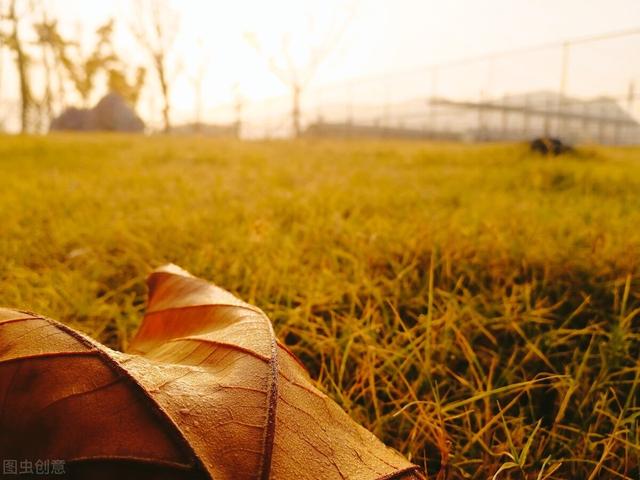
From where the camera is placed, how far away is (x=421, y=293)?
1.33 meters

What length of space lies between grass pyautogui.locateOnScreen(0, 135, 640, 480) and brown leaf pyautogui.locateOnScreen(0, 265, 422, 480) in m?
0.23

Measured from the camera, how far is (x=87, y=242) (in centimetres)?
192

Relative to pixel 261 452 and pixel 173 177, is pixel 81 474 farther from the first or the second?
pixel 173 177

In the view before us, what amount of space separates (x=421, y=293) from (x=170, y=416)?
968mm

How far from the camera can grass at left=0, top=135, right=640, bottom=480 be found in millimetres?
879

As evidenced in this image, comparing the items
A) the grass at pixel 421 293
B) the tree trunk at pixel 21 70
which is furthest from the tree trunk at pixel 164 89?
the grass at pixel 421 293

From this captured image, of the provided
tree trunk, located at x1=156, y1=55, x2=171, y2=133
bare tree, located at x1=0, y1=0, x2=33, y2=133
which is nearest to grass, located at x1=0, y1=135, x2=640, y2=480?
bare tree, located at x1=0, y1=0, x2=33, y2=133

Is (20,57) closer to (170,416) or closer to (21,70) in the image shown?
(21,70)

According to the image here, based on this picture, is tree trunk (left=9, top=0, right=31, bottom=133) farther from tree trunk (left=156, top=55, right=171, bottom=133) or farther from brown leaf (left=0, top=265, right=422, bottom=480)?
brown leaf (left=0, top=265, right=422, bottom=480)

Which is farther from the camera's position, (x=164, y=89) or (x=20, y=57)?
(x=164, y=89)

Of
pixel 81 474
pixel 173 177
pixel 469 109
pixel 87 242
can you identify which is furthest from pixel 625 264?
pixel 469 109

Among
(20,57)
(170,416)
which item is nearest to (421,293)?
(170,416)

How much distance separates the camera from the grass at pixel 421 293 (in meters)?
0.88

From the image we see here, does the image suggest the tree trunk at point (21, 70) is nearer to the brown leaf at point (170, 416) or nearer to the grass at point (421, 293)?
the grass at point (421, 293)
